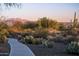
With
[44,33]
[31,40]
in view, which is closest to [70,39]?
[44,33]

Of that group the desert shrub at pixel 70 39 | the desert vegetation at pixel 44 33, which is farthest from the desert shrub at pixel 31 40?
the desert shrub at pixel 70 39

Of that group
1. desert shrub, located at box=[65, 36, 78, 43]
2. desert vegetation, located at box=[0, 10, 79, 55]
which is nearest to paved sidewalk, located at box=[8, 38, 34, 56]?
desert vegetation, located at box=[0, 10, 79, 55]

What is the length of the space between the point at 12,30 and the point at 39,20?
282mm

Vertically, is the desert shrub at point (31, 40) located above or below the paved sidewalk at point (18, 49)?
above

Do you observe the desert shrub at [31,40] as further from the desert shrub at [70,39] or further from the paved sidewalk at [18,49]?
the desert shrub at [70,39]

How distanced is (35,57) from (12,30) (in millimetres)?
347

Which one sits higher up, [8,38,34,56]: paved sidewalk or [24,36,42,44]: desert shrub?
[24,36,42,44]: desert shrub

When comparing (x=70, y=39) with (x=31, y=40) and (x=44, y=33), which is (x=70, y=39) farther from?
(x=31, y=40)

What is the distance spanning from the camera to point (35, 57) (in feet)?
39.9

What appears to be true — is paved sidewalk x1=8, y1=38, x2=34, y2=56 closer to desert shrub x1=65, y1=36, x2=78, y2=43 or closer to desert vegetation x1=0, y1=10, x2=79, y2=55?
desert vegetation x1=0, y1=10, x2=79, y2=55

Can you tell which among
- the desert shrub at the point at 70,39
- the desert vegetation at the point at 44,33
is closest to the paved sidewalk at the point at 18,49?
the desert vegetation at the point at 44,33

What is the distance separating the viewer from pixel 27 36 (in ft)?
39.9

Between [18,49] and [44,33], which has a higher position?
[44,33]

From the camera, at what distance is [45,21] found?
1216cm
